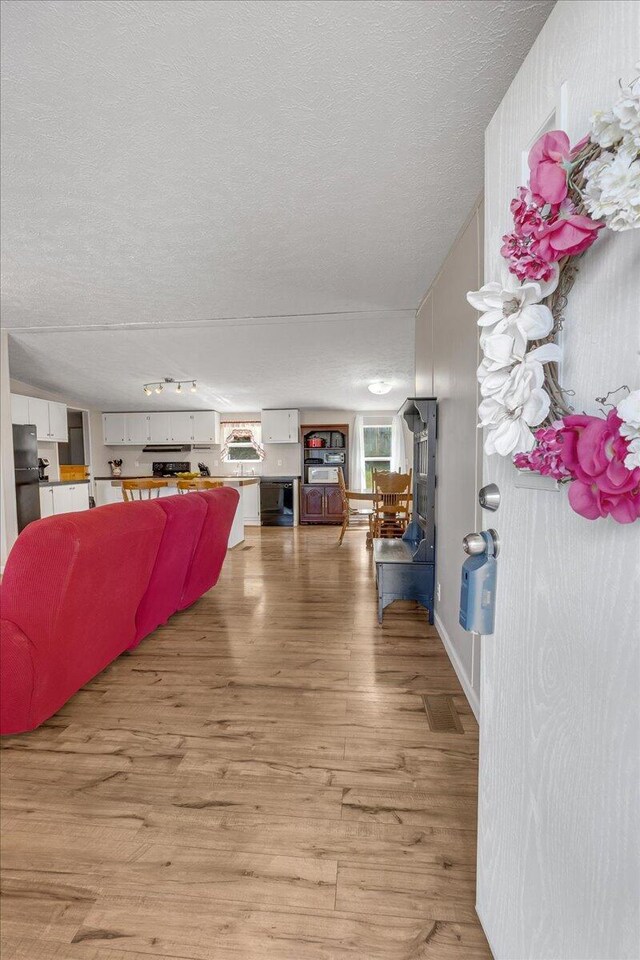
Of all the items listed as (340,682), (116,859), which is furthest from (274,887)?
(340,682)

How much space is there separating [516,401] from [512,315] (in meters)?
0.16

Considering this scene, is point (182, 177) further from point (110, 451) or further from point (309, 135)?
point (110, 451)

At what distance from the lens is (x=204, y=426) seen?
26.6ft

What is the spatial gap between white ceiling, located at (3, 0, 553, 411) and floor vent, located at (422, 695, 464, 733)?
247 centimetres

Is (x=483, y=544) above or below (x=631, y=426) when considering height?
below

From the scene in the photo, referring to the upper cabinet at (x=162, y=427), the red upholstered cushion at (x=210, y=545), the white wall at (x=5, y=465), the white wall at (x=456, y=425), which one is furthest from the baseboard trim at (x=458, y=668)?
the upper cabinet at (x=162, y=427)

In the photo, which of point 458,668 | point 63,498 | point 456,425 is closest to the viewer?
point 458,668

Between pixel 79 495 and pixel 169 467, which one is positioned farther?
pixel 169 467

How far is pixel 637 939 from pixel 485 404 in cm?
79

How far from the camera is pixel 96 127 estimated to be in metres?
1.78

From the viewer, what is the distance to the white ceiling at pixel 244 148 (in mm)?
1351

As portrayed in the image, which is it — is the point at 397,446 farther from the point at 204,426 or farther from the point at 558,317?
the point at 558,317

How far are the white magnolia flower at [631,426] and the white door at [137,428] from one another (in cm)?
840

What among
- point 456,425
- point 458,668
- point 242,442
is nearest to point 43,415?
point 242,442
